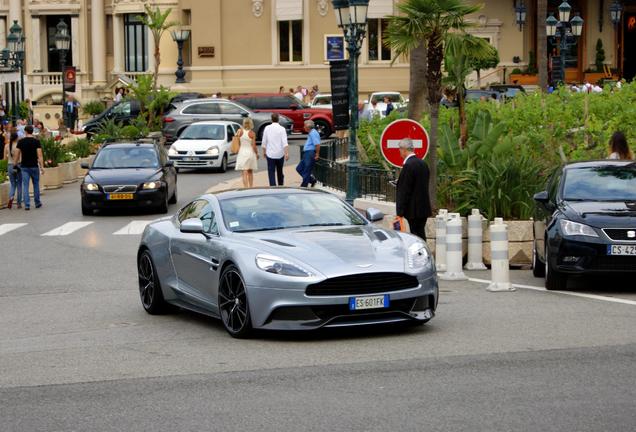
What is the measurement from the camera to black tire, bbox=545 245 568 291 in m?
15.6

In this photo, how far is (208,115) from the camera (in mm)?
48531

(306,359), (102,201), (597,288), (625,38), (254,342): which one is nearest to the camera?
(306,359)

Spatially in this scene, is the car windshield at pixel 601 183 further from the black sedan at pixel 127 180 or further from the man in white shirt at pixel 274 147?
the man in white shirt at pixel 274 147

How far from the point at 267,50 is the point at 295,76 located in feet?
6.06

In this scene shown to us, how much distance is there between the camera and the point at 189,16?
2680 inches

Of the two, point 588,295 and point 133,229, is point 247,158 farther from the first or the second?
point 588,295

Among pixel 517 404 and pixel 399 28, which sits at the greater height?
pixel 399 28

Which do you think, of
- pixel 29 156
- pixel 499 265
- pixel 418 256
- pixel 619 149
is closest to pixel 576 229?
pixel 499 265

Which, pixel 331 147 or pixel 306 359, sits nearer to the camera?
pixel 306 359

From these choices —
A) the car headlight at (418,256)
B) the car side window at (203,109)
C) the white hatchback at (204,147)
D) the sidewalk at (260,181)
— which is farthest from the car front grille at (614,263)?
the car side window at (203,109)

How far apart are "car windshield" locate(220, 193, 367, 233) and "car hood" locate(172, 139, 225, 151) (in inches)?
1031

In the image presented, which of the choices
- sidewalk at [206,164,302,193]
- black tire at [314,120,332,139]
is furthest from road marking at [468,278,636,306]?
black tire at [314,120,332,139]

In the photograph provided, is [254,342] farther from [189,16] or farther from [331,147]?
[189,16]

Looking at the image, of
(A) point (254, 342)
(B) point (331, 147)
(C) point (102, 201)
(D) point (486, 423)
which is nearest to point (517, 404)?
(D) point (486, 423)
